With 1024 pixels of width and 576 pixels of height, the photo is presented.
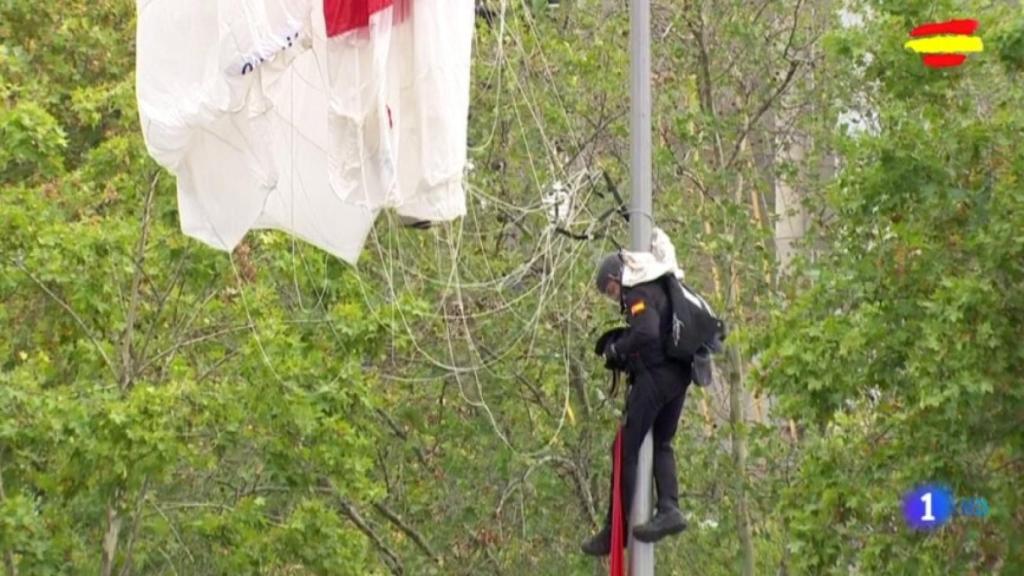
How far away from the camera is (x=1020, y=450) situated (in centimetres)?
1218

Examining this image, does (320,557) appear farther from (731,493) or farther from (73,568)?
(731,493)

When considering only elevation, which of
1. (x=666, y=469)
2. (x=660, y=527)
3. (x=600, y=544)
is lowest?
(x=600, y=544)

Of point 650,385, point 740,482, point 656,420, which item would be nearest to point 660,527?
point 656,420

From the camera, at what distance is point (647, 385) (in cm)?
941

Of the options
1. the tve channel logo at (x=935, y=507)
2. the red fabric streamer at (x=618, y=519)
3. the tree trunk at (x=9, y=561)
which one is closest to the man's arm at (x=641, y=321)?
the red fabric streamer at (x=618, y=519)

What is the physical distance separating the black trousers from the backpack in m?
0.17

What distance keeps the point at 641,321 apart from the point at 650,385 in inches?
14.7

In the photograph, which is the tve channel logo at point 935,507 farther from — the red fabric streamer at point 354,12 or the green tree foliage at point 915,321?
the red fabric streamer at point 354,12

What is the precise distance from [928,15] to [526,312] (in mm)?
4038

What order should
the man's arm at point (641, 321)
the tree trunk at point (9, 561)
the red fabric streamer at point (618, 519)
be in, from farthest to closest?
the tree trunk at point (9, 561) < the red fabric streamer at point (618, 519) < the man's arm at point (641, 321)

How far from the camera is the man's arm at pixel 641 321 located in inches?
360

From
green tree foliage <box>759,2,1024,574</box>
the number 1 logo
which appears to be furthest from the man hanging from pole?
the number 1 logo

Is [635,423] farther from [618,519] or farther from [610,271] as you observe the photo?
[610,271]

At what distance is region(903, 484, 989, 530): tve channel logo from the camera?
12.2 m
